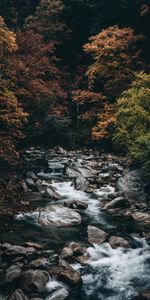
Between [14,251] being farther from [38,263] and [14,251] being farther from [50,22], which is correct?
[50,22]

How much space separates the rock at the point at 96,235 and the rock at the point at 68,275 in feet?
7.07

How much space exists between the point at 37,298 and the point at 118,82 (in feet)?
65.4

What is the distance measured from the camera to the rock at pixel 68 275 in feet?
28.5

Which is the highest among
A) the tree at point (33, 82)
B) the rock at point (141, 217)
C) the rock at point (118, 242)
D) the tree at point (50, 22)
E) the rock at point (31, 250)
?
the tree at point (50, 22)

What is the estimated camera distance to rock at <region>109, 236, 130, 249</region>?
35.7ft

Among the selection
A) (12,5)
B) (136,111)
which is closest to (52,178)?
(136,111)

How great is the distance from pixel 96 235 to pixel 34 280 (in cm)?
343

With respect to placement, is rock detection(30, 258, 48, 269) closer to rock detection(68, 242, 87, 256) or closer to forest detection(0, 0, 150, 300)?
forest detection(0, 0, 150, 300)

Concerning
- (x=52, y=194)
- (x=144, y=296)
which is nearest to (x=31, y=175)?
(x=52, y=194)

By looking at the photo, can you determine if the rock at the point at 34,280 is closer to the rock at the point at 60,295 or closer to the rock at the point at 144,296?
the rock at the point at 60,295

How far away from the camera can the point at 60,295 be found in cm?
816

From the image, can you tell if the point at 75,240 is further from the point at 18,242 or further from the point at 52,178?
the point at 52,178

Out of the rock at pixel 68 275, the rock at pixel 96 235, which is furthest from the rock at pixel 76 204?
the rock at pixel 68 275

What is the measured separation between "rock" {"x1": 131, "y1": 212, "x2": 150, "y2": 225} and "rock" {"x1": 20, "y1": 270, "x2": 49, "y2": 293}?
5.27m
